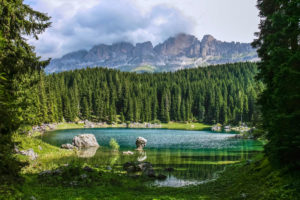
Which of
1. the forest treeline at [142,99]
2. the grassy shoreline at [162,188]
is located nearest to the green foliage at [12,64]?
the grassy shoreline at [162,188]

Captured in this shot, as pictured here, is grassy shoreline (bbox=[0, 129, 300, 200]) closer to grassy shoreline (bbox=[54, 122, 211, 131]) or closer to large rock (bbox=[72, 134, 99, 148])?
large rock (bbox=[72, 134, 99, 148])

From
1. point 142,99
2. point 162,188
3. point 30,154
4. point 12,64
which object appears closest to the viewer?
point 12,64

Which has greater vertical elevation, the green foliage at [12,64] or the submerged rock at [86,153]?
the green foliage at [12,64]

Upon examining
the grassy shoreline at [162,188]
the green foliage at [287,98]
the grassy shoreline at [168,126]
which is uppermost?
the green foliage at [287,98]

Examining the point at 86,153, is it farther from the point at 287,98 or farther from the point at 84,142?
the point at 287,98

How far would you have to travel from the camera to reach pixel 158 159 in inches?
1422

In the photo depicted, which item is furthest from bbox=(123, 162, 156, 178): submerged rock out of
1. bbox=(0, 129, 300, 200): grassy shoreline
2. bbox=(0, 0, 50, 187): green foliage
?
bbox=(0, 0, 50, 187): green foliage

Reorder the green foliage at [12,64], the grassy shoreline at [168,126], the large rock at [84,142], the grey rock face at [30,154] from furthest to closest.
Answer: the grassy shoreline at [168,126] < the large rock at [84,142] < the grey rock face at [30,154] < the green foliage at [12,64]

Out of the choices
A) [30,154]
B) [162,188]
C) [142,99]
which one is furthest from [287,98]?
[142,99]

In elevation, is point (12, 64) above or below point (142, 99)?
below

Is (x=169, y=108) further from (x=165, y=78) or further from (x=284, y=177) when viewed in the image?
(x=284, y=177)

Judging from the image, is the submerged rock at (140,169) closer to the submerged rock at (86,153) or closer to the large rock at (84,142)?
the submerged rock at (86,153)

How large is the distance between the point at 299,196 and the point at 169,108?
139 meters

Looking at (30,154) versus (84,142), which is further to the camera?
(84,142)
